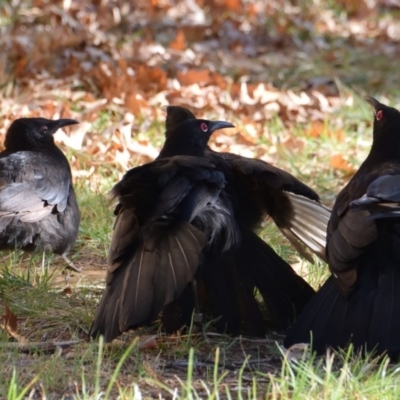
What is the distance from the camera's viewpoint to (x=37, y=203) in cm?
584

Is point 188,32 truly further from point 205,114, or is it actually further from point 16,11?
point 205,114

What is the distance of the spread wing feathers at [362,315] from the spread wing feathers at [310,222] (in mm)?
792

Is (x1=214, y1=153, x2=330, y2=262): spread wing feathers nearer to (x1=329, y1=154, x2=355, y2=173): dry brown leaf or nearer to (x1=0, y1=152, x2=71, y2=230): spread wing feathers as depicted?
(x1=0, y1=152, x2=71, y2=230): spread wing feathers

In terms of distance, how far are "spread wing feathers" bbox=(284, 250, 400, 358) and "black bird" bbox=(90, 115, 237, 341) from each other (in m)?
0.58

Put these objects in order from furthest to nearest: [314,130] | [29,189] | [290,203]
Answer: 1. [314,130]
2. [29,189]
3. [290,203]

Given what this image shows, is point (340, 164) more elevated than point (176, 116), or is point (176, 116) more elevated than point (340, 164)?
point (176, 116)

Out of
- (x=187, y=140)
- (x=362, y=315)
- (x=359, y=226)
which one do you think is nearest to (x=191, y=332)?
(x=362, y=315)

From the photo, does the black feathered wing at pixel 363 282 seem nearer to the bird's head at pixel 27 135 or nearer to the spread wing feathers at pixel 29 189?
the spread wing feathers at pixel 29 189

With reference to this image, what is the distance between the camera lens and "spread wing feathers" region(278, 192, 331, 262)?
511cm

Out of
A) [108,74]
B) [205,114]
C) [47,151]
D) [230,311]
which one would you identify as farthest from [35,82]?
[230,311]

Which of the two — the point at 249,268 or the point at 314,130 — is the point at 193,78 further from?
the point at 249,268

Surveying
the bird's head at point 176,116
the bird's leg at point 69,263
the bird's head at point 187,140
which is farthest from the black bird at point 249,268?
the bird's leg at point 69,263

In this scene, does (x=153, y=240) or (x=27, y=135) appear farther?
(x=27, y=135)

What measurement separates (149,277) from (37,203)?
73.0 inches
